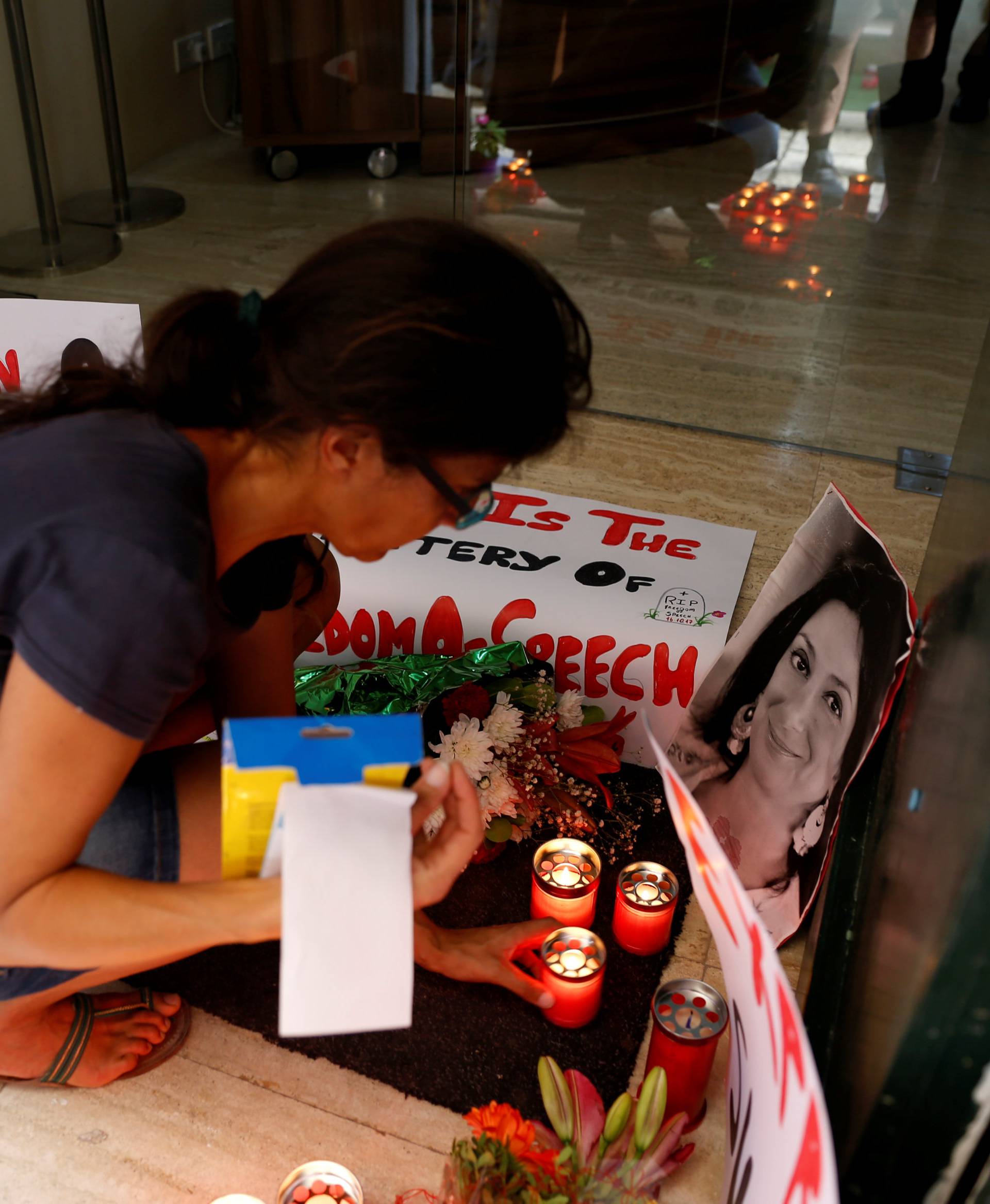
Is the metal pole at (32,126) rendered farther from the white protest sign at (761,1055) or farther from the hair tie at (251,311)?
the white protest sign at (761,1055)

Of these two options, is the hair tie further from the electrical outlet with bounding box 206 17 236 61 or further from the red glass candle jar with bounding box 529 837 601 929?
the electrical outlet with bounding box 206 17 236 61

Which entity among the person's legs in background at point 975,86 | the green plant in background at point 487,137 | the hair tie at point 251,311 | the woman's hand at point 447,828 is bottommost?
the green plant in background at point 487,137

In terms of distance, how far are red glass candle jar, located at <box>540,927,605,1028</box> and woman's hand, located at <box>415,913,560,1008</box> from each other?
0.09 feet

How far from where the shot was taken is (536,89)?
2.50 m

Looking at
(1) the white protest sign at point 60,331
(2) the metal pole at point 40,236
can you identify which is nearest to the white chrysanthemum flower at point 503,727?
(1) the white protest sign at point 60,331

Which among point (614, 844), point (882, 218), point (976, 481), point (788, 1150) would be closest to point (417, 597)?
point (614, 844)

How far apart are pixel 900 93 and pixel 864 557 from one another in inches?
62.3

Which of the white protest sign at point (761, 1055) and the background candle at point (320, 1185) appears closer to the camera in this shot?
the white protest sign at point (761, 1055)

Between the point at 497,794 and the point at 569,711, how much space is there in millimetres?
179

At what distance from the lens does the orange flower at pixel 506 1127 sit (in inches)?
34.0

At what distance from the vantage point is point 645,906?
122 centimetres

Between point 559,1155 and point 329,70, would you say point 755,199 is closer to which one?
point 329,70

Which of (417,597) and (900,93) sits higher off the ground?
(900,93)

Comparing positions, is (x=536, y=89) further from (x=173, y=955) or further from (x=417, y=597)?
(x=173, y=955)
